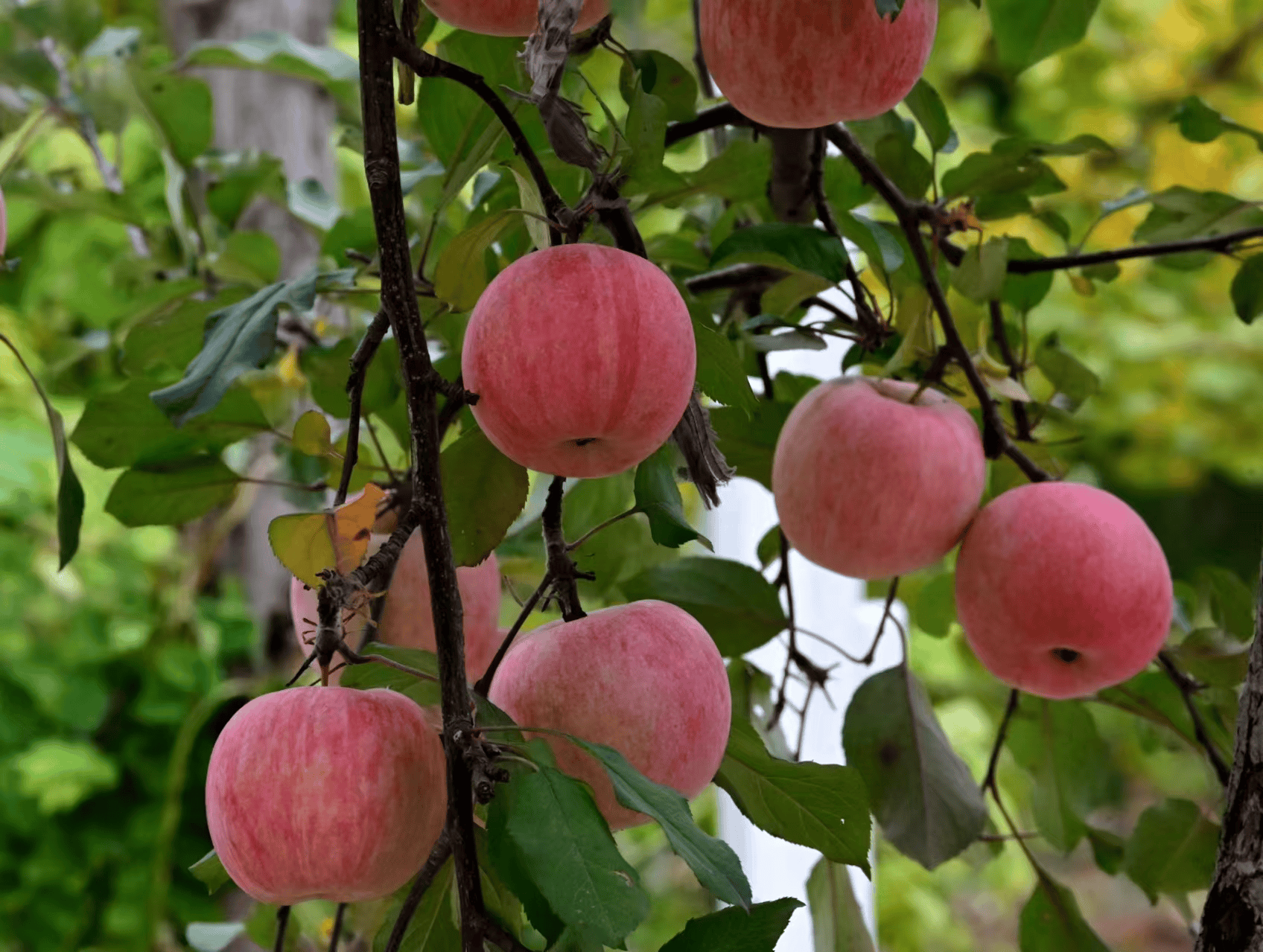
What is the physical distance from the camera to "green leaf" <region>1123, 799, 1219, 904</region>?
748 mm

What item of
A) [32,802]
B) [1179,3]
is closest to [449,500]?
[32,802]

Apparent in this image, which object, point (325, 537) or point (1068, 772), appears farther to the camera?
point (1068, 772)

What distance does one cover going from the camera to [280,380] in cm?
102

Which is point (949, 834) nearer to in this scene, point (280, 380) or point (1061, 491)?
point (1061, 491)

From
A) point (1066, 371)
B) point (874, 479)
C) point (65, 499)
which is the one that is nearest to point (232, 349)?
point (65, 499)

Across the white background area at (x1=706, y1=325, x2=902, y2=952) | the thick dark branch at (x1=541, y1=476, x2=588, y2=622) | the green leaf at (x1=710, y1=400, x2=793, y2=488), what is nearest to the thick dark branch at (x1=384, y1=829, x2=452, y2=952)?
the thick dark branch at (x1=541, y1=476, x2=588, y2=622)

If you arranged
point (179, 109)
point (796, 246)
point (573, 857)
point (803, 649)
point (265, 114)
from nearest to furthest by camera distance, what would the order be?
point (573, 857), point (796, 246), point (179, 109), point (803, 649), point (265, 114)

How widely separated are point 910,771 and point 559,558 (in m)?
0.28

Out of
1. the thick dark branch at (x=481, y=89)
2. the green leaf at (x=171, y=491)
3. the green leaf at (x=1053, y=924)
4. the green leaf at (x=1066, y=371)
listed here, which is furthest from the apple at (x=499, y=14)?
Result: the green leaf at (x=1053, y=924)

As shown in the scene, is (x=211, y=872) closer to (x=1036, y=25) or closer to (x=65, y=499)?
(x=65, y=499)

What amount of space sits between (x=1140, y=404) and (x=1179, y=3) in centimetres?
87

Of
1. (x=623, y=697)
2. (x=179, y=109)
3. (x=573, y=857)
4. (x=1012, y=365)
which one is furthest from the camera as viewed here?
(x=179, y=109)

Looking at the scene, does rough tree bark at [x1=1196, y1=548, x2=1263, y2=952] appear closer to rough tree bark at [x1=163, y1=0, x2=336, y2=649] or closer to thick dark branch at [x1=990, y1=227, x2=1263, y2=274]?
thick dark branch at [x1=990, y1=227, x2=1263, y2=274]

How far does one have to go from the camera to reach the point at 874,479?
605 millimetres
